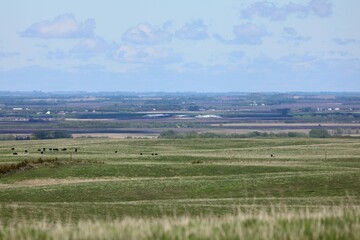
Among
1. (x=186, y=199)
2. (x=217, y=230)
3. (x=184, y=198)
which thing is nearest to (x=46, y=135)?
(x=184, y=198)

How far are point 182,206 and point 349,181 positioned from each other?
1515 centimetres

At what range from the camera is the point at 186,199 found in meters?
37.0

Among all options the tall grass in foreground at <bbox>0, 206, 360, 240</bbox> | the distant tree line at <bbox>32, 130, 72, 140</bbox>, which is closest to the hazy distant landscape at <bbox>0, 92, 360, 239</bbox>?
the tall grass in foreground at <bbox>0, 206, 360, 240</bbox>

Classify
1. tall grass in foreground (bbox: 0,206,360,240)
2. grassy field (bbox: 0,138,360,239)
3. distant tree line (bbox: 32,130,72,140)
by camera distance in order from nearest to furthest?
1. tall grass in foreground (bbox: 0,206,360,240)
2. grassy field (bbox: 0,138,360,239)
3. distant tree line (bbox: 32,130,72,140)

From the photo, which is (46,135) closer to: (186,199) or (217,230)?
(186,199)

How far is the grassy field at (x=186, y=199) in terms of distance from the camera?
13.7 meters

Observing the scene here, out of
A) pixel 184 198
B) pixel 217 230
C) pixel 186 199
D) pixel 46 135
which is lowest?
pixel 46 135

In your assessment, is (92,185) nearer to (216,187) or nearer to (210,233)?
(216,187)

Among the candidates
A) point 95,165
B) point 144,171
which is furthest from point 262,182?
point 95,165

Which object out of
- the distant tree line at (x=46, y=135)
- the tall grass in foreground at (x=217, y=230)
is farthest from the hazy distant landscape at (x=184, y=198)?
the distant tree line at (x=46, y=135)

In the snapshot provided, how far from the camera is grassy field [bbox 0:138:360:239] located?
538 inches

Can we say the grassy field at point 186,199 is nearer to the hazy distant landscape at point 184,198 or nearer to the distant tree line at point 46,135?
the hazy distant landscape at point 184,198

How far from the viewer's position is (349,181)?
4212cm

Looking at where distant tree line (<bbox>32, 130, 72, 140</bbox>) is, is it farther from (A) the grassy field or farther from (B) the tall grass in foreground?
(B) the tall grass in foreground
